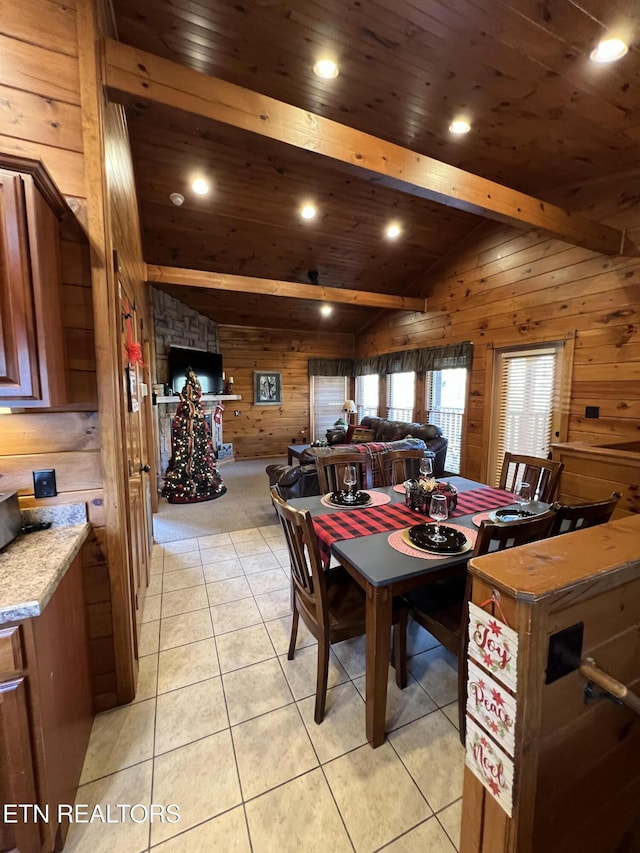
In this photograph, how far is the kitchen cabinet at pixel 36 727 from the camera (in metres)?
0.94

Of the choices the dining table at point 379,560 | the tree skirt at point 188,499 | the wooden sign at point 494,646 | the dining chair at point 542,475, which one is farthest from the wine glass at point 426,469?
the tree skirt at point 188,499

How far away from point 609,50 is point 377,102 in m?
1.44

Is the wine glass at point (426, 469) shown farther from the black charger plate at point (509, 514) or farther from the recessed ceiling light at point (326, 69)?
the recessed ceiling light at point (326, 69)

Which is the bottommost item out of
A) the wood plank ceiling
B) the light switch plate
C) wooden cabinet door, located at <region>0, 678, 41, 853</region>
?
wooden cabinet door, located at <region>0, 678, 41, 853</region>

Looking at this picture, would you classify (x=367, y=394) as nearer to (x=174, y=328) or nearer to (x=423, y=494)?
(x=174, y=328)

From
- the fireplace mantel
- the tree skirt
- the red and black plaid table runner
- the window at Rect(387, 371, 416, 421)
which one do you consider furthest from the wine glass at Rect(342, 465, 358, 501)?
the window at Rect(387, 371, 416, 421)

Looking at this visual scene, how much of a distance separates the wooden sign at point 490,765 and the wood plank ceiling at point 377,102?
254cm

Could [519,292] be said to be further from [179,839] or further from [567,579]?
[179,839]

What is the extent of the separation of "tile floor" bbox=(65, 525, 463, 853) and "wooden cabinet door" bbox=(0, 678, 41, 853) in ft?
0.88

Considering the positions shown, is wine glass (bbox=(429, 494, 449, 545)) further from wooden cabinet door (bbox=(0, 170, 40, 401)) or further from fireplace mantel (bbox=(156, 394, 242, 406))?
fireplace mantel (bbox=(156, 394, 242, 406))

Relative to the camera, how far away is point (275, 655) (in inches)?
76.7

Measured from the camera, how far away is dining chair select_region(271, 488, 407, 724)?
1.43 meters

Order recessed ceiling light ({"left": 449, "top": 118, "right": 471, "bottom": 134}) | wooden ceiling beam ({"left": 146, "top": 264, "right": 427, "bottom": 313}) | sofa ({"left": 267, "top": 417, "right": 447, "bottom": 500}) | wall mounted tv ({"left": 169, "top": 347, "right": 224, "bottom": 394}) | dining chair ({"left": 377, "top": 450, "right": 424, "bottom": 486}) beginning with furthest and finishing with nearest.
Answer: wall mounted tv ({"left": 169, "top": 347, "right": 224, "bottom": 394}) → wooden ceiling beam ({"left": 146, "top": 264, "right": 427, "bottom": 313}) → sofa ({"left": 267, "top": 417, "right": 447, "bottom": 500}) → recessed ceiling light ({"left": 449, "top": 118, "right": 471, "bottom": 134}) → dining chair ({"left": 377, "top": 450, "right": 424, "bottom": 486})

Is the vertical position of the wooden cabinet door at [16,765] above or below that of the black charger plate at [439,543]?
below
